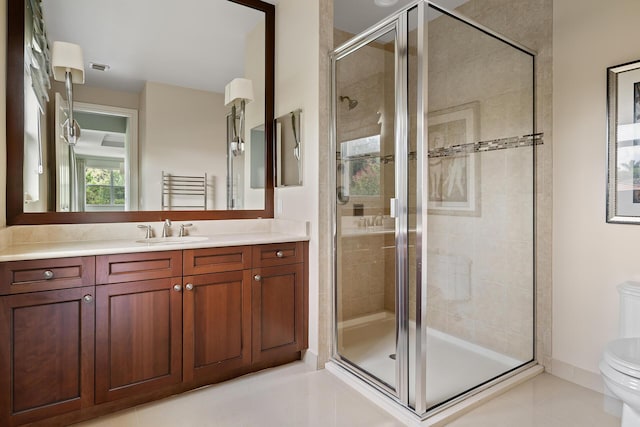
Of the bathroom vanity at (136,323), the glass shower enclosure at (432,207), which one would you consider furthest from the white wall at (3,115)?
the glass shower enclosure at (432,207)

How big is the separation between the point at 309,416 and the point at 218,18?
Result: 278 centimetres

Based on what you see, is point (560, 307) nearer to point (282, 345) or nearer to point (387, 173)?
point (387, 173)

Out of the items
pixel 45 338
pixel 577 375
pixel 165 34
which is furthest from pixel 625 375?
pixel 165 34

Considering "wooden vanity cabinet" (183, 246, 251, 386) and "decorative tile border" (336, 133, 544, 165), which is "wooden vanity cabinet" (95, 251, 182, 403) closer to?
"wooden vanity cabinet" (183, 246, 251, 386)

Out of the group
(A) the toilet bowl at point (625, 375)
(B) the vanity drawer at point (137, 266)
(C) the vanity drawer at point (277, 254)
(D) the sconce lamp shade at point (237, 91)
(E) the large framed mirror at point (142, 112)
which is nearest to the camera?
(A) the toilet bowl at point (625, 375)

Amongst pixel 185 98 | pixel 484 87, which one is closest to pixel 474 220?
pixel 484 87

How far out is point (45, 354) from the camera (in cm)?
172

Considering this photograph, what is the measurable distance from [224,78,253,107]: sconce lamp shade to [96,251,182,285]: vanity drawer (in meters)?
1.26

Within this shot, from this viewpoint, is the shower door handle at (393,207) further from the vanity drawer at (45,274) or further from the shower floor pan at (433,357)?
the vanity drawer at (45,274)

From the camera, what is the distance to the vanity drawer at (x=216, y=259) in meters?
2.09

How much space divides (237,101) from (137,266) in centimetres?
144

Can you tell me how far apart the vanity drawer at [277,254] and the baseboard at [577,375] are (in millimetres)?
1835

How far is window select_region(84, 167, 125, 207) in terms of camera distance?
7.31 feet

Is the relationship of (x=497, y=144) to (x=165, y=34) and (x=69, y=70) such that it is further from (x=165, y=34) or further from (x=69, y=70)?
(x=69, y=70)
